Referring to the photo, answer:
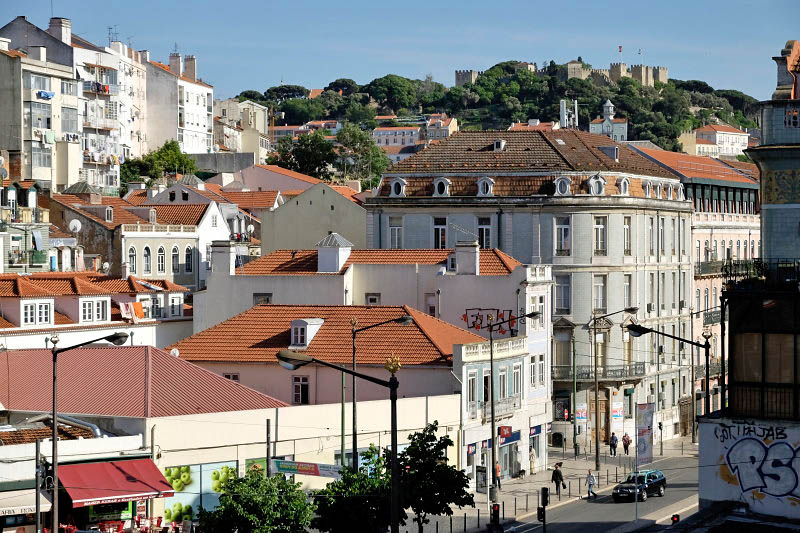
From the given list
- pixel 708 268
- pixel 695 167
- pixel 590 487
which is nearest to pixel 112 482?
pixel 590 487

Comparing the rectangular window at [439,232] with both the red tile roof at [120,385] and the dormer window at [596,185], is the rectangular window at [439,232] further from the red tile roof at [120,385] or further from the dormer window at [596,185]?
the red tile roof at [120,385]

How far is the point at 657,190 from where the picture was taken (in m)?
96.3

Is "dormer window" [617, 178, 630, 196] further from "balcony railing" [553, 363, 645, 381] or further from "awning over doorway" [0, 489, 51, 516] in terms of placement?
"awning over doorway" [0, 489, 51, 516]

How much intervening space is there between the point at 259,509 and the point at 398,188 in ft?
152

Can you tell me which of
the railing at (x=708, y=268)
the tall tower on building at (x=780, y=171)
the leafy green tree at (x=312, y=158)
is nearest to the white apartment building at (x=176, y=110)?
the leafy green tree at (x=312, y=158)

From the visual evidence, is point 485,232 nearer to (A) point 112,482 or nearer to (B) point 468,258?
(B) point 468,258

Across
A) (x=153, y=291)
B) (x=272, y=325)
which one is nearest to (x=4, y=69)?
(x=153, y=291)

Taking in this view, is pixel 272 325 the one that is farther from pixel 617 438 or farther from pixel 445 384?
pixel 617 438

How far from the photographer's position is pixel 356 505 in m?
49.2

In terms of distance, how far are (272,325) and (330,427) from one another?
1118 centimetres

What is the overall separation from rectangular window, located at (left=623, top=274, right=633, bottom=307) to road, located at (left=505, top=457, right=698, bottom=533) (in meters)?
18.3

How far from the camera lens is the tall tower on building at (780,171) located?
49875 mm

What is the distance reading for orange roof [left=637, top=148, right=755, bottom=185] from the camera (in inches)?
4168

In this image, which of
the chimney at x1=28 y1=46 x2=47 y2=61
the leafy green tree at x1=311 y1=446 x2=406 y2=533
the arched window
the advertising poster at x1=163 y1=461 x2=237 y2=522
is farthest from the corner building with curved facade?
the chimney at x1=28 y1=46 x2=47 y2=61
